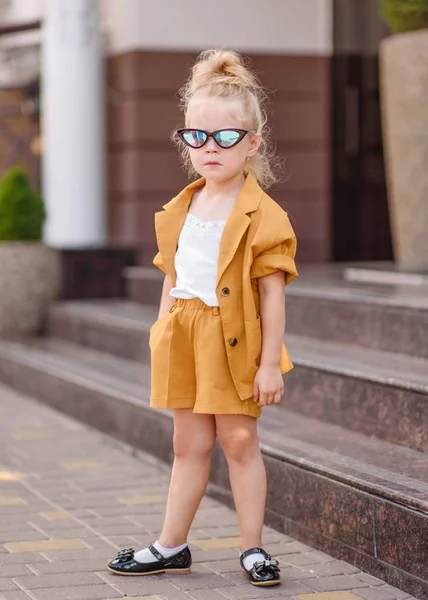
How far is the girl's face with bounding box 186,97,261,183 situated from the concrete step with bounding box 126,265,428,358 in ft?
5.89

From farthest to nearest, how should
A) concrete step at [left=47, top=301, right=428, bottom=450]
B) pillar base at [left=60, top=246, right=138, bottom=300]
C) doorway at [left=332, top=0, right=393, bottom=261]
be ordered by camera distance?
1. doorway at [left=332, top=0, right=393, bottom=261]
2. pillar base at [left=60, top=246, right=138, bottom=300]
3. concrete step at [left=47, top=301, right=428, bottom=450]

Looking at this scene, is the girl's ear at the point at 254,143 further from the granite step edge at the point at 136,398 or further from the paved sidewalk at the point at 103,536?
the paved sidewalk at the point at 103,536

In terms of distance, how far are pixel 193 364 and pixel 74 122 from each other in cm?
602

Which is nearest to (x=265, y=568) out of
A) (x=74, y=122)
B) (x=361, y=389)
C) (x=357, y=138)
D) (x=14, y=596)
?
(x=14, y=596)

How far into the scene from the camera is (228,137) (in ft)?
12.5

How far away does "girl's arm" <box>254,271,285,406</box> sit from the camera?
3795 mm

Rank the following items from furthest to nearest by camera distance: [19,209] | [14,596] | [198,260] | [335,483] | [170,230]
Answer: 1. [19,209]
2. [335,483]
3. [170,230]
4. [198,260]
5. [14,596]

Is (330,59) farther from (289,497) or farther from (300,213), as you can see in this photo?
(289,497)

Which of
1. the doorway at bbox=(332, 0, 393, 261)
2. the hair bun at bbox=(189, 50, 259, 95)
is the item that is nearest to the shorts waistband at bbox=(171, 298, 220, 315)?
the hair bun at bbox=(189, 50, 259, 95)

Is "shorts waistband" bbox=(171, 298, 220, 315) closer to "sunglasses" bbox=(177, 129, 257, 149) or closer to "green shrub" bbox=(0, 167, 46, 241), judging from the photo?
"sunglasses" bbox=(177, 129, 257, 149)

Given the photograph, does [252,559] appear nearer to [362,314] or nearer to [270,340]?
[270,340]

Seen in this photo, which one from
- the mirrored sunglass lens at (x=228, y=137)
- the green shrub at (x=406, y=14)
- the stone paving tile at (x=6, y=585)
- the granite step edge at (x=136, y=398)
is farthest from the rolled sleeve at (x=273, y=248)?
the green shrub at (x=406, y=14)

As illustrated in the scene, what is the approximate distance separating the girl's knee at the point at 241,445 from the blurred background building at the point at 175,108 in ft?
18.6

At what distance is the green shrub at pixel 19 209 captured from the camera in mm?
8617
